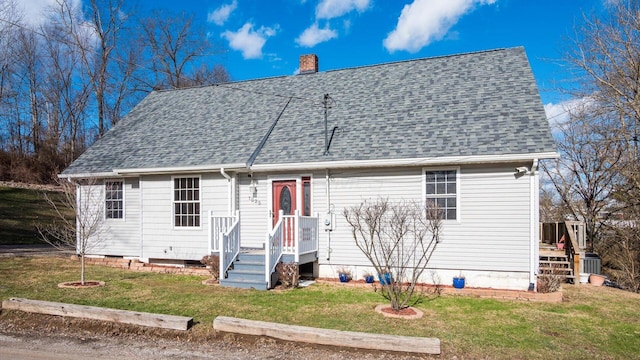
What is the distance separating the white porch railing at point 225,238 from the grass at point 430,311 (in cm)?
72

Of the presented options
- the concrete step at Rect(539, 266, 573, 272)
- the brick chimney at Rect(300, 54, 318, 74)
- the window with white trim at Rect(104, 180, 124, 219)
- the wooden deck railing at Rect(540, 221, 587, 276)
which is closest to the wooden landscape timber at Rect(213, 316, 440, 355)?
the concrete step at Rect(539, 266, 573, 272)

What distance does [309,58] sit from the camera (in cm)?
1678

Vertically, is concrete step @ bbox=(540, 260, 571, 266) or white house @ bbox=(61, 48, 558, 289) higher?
white house @ bbox=(61, 48, 558, 289)

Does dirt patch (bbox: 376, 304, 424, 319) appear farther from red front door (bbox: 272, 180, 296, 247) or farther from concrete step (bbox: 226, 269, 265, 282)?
red front door (bbox: 272, 180, 296, 247)

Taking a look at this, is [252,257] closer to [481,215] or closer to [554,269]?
[481,215]

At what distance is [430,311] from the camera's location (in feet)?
27.3

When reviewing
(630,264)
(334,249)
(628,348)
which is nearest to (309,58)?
(334,249)

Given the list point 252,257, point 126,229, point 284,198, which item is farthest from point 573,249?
point 126,229

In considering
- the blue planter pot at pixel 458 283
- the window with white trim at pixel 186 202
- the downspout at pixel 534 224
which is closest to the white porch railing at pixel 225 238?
the window with white trim at pixel 186 202

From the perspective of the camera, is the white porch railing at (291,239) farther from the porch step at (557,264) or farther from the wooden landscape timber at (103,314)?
the porch step at (557,264)

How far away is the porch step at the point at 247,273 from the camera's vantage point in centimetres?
1037

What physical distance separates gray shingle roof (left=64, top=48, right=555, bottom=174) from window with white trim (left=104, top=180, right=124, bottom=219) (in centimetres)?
57

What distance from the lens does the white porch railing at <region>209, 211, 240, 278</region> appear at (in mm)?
10617

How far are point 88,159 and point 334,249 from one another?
9.10m
